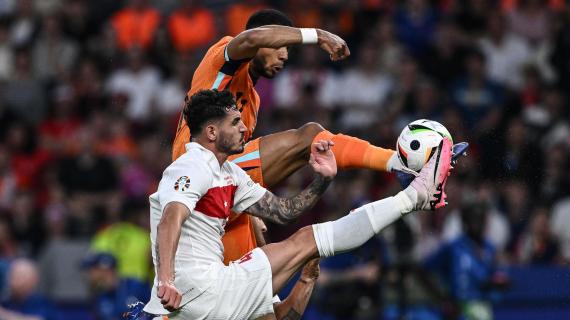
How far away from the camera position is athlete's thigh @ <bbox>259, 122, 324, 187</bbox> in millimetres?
9031

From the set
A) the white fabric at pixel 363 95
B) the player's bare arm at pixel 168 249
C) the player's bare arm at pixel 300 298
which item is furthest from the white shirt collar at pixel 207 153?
the white fabric at pixel 363 95

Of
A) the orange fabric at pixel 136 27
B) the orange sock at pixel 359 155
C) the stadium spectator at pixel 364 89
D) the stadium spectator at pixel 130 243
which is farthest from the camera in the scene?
the orange fabric at pixel 136 27

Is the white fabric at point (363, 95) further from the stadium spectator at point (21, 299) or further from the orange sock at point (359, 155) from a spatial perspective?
the orange sock at point (359, 155)

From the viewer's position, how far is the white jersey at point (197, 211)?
7992 millimetres

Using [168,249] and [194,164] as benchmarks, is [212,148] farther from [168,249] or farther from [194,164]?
[168,249]

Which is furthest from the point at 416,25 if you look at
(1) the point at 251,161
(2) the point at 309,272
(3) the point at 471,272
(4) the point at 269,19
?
(2) the point at 309,272

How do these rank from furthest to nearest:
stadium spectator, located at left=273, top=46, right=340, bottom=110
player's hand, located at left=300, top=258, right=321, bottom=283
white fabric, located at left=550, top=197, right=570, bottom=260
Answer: stadium spectator, located at left=273, top=46, right=340, bottom=110
white fabric, located at left=550, top=197, right=570, bottom=260
player's hand, located at left=300, top=258, right=321, bottom=283

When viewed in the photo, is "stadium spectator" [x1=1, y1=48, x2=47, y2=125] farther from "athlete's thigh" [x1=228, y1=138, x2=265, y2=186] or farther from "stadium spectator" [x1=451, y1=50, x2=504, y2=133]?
"athlete's thigh" [x1=228, y1=138, x2=265, y2=186]

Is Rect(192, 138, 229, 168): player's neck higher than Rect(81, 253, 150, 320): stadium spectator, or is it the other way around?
Rect(192, 138, 229, 168): player's neck

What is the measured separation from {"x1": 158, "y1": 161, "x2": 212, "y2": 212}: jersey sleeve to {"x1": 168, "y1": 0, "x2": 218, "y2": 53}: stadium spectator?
315 inches

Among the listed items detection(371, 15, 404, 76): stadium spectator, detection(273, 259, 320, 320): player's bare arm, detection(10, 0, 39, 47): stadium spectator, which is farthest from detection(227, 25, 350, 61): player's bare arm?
detection(10, 0, 39, 47): stadium spectator

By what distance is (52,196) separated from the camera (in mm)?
15195

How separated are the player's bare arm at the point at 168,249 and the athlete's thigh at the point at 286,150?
1.33m

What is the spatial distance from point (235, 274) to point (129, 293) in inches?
203
